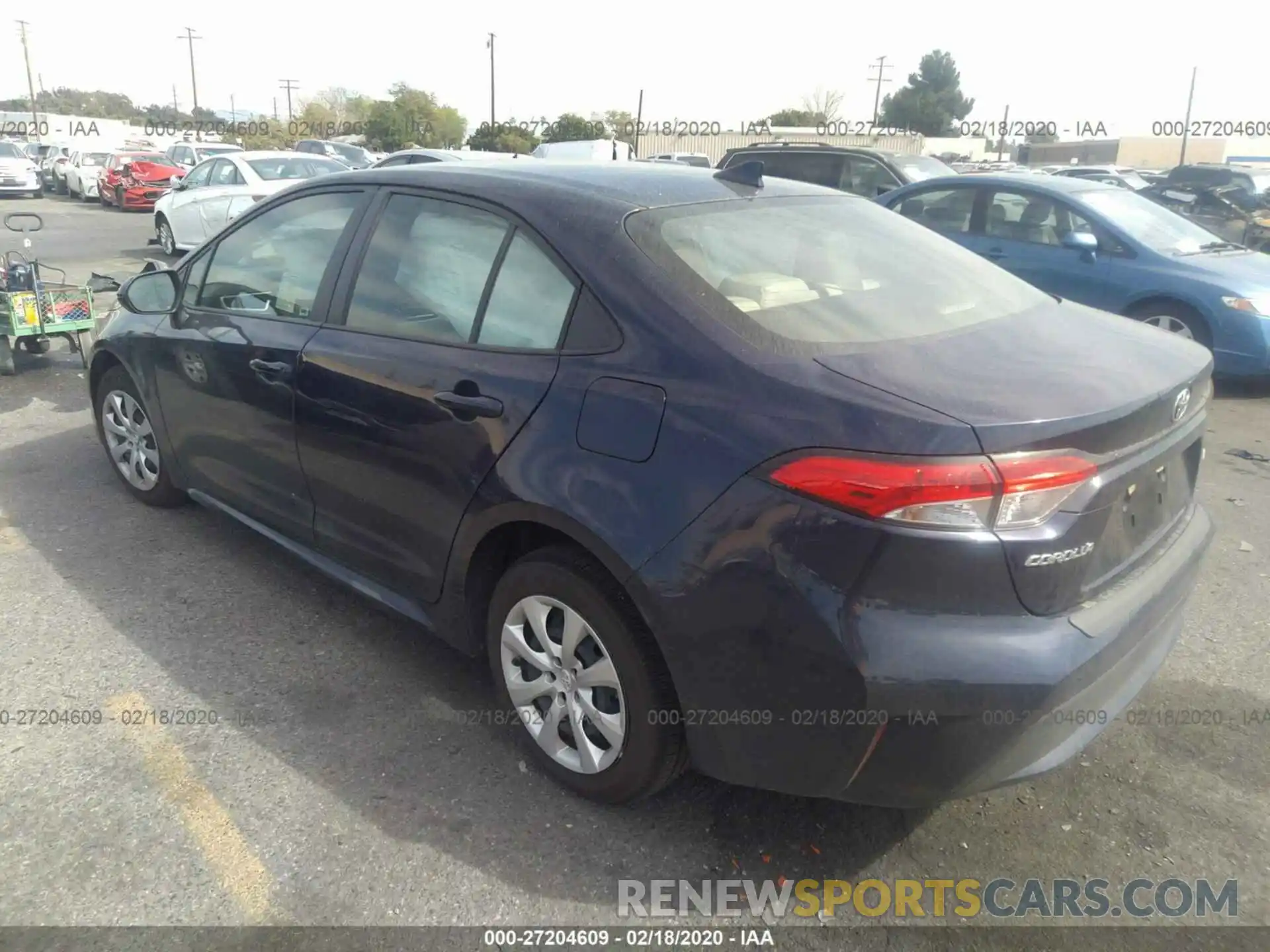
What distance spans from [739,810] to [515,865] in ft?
2.17

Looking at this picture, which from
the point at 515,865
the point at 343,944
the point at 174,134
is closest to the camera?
the point at 343,944

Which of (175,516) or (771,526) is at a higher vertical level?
(771,526)

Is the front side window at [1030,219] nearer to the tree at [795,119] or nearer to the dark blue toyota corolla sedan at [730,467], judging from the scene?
the dark blue toyota corolla sedan at [730,467]

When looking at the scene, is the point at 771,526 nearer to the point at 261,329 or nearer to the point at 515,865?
the point at 515,865

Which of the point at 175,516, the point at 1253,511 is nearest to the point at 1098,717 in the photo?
the point at 1253,511

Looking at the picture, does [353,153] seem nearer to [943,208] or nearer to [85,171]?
[85,171]

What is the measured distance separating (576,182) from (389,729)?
183cm

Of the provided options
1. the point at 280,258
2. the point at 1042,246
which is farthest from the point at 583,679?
the point at 1042,246

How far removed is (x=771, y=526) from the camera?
2.09m

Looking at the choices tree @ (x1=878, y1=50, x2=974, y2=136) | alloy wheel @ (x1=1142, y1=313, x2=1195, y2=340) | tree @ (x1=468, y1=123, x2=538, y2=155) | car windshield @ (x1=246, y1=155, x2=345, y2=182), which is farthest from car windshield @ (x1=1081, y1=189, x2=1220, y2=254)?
tree @ (x1=878, y1=50, x2=974, y2=136)

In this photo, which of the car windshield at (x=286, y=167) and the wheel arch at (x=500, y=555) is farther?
the car windshield at (x=286, y=167)

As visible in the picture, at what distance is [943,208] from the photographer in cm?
873

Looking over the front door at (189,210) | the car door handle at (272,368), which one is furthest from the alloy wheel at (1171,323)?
the front door at (189,210)

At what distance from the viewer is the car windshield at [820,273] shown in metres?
2.45
